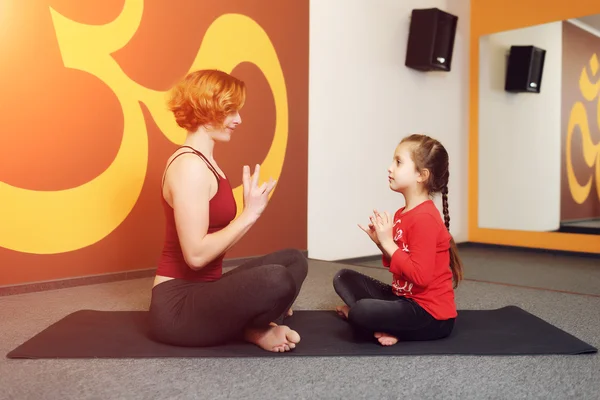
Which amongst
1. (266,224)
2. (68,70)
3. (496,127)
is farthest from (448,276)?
(496,127)

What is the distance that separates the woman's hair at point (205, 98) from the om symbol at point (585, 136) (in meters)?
3.90

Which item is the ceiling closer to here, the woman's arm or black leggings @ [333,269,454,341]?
black leggings @ [333,269,454,341]

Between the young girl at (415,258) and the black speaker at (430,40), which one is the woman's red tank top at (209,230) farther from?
the black speaker at (430,40)

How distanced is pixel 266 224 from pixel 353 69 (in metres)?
1.45

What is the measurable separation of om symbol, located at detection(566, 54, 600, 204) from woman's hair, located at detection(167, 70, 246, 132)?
3.90 m

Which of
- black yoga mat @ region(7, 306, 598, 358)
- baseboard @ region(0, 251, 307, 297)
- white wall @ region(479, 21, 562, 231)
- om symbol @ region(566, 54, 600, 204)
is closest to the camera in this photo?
black yoga mat @ region(7, 306, 598, 358)

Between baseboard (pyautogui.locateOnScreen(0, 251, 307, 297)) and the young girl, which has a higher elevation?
the young girl

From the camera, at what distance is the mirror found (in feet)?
15.2

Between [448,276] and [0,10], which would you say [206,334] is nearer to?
[448,276]

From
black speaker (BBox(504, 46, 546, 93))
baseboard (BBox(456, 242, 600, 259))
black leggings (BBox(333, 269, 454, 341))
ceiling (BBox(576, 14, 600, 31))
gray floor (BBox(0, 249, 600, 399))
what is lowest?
baseboard (BBox(456, 242, 600, 259))

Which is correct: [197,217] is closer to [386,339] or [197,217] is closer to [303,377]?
[303,377]

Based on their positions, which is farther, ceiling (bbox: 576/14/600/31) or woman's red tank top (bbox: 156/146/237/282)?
ceiling (bbox: 576/14/600/31)

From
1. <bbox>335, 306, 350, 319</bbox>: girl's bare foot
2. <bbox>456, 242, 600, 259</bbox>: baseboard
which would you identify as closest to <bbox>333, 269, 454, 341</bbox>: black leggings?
<bbox>335, 306, 350, 319</bbox>: girl's bare foot

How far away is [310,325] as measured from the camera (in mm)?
2121
